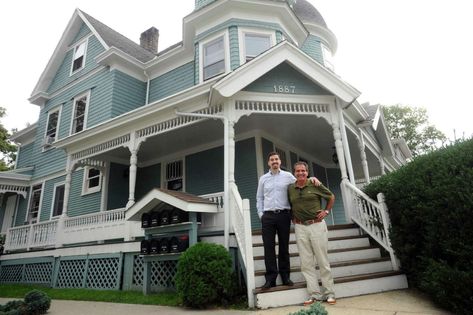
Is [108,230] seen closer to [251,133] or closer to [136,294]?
[136,294]

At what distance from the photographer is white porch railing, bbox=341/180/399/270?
513cm

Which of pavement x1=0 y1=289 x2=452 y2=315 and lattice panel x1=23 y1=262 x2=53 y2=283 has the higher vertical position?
lattice panel x1=23 y1=262 x2=53 y2=283

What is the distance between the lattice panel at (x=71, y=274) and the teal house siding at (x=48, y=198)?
570cm

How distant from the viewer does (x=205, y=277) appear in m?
4.79

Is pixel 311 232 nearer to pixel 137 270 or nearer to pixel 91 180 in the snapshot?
pixel 137 270

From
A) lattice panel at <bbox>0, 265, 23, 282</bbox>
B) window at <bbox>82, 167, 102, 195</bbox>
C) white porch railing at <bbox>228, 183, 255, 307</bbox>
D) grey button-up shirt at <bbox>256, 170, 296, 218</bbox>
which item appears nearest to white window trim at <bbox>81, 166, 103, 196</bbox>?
window at <bbox>82, 167, 102, 195</bbox>

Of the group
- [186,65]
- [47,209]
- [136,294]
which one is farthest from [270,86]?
[47,209]

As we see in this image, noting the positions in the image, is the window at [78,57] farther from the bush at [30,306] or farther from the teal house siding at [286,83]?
the bush at [30,306]

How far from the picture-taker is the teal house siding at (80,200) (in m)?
11.7

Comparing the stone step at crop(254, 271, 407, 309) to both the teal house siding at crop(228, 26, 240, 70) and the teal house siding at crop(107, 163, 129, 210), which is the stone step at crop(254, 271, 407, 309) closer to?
the teal house siding at crop(228, 26, 240, 70)

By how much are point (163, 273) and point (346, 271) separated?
370cm

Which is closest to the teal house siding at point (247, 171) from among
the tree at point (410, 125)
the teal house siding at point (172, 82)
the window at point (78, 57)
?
the teal house siding at point (172, 82)

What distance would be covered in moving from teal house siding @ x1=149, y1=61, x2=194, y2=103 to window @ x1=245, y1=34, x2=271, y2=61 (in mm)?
2671

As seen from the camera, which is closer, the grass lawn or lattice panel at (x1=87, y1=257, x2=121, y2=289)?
the grass lawn
